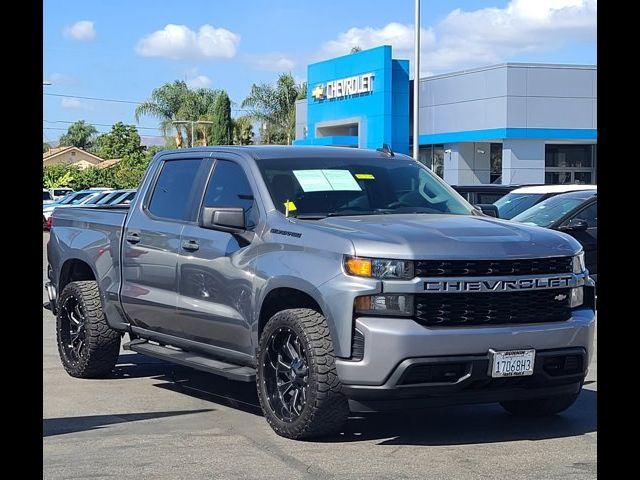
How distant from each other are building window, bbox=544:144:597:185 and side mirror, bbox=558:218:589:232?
27.7 metres

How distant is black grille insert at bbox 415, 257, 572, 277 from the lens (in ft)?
21.0

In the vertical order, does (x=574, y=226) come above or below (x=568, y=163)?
below

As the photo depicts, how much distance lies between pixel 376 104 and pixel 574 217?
97.8 feet

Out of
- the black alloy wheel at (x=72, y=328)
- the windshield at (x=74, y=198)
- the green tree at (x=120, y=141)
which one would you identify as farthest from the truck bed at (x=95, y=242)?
the green tree at (x=120, y=141)

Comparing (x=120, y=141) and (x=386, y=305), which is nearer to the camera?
(x=386, y=305)

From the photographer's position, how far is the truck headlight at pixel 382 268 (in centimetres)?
638

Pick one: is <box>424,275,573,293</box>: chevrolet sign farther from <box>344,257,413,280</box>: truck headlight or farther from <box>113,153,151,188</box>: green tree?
<box>113,153,151,188</box>: green tree

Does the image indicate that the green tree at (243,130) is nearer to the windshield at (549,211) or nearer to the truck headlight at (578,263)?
the windshield at (549,211)

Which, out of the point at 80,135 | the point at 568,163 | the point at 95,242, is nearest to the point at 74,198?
the point at 568,163

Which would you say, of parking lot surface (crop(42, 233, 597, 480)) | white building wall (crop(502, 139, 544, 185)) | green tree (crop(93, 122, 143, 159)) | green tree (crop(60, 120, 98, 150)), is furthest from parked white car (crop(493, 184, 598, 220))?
green tree (crop(60, 120, 98, 150))

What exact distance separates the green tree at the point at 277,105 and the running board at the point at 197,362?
5299 cm

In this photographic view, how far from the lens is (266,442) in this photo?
6789 mm

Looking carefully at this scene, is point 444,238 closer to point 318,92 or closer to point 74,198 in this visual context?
point 74,198
